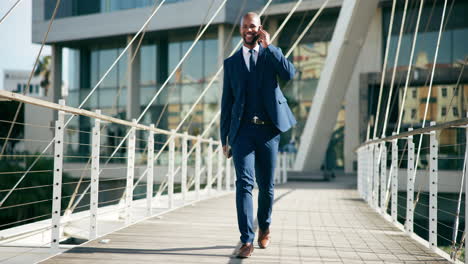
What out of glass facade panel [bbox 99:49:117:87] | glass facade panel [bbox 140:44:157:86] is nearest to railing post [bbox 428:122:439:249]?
glass facade panel [bbox 140:44:157:86]

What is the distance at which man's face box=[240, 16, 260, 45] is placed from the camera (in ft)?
10.6

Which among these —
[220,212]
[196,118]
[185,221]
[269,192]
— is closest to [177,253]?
[269,192]

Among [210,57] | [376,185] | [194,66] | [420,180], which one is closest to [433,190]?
[376,185]

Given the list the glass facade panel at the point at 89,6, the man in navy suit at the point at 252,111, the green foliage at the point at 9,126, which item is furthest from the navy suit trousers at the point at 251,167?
the green foliage at the point at 9,126

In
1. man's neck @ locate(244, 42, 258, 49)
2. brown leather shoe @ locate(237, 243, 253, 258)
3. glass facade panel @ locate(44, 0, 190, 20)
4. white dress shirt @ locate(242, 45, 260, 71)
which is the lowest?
brown leather shoe @ locate(237, 243, 253, 258)

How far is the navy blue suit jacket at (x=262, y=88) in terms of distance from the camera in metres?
3.31

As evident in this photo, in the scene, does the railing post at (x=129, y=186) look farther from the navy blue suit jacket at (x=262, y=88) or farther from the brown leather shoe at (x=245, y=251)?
the brown leather shoe at (x=245, y=251)

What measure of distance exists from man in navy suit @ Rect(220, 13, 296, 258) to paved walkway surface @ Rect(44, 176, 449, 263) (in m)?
0.36

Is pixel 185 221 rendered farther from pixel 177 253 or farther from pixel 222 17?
pixel 222 17

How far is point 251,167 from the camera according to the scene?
10.8 ft

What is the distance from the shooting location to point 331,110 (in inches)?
618

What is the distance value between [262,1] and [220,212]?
1878cm

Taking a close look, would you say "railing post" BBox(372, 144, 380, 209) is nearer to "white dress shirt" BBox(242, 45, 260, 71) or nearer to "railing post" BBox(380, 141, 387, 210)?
"railing post" BBox(380, 141, 387, 210)

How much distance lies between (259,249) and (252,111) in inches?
35.4
